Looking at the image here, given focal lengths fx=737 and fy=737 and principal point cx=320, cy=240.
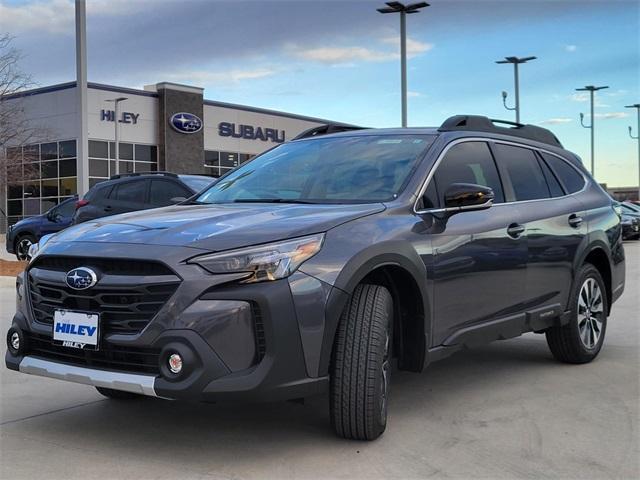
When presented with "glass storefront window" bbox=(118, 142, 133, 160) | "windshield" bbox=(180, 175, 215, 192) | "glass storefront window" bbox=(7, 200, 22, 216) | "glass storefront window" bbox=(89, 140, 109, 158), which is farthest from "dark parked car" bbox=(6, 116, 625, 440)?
"glass storefront window" bbox=(7, 200, 22, 216)

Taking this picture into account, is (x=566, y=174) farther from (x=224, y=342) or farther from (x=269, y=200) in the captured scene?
(x=224, y=342)

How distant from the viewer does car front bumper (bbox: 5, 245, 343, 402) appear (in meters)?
3.33

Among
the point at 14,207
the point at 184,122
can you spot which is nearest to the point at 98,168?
the point at 184,122

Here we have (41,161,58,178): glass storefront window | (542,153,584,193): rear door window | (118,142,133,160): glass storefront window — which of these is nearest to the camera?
(542,153,584,193): rear door window

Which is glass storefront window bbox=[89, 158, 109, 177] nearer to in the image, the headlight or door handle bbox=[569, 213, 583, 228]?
door handle bbox=[569, 213, 583, 228]

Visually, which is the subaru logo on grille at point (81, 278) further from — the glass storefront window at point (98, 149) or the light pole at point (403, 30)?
the glass storefront window at point (98, 149)

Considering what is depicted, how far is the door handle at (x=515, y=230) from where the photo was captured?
16.3 feet

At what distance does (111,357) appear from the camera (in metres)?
3.55

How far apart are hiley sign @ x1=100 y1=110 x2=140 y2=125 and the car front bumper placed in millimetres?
37022

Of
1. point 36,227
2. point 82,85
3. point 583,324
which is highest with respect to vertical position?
point 82,85

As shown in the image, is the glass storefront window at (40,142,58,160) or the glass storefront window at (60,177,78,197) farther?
the glass storefront window at (40,142,58,160)

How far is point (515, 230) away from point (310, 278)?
2.06 meters

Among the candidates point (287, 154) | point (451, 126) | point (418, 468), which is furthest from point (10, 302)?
point (418, 468)

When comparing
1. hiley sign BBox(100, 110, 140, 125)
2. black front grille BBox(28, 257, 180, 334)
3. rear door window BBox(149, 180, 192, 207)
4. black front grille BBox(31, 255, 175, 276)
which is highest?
hiley sign BBox(100, 110, 140, 125)
